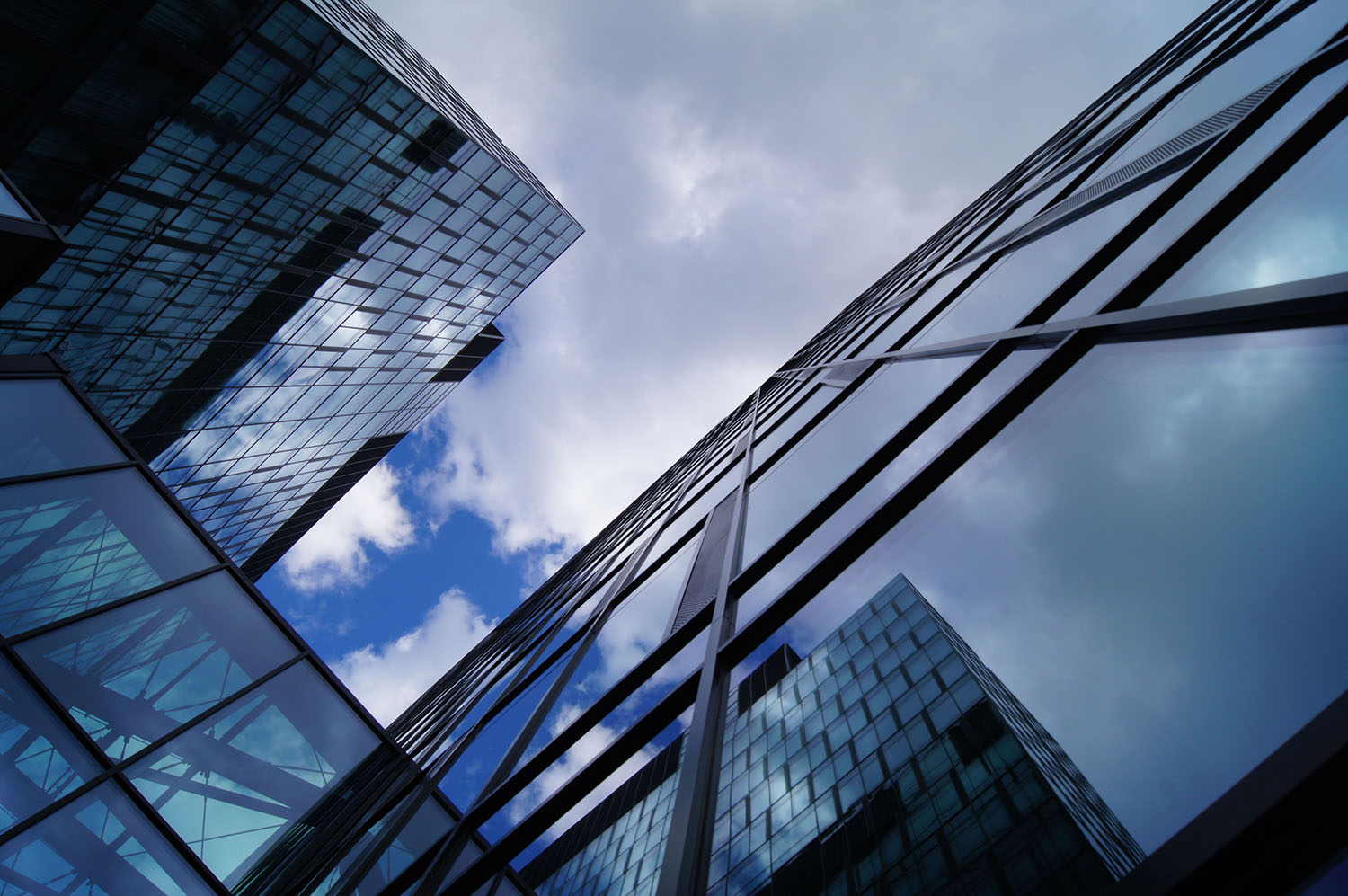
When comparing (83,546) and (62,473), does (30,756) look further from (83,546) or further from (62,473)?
(62,473)

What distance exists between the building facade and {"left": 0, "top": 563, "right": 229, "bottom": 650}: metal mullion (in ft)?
17.3

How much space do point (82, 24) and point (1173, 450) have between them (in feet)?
62.3

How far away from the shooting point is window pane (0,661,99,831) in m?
5.13

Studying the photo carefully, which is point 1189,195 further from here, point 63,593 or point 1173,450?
point 63,593

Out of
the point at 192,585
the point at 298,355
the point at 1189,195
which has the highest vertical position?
the point at 298,355

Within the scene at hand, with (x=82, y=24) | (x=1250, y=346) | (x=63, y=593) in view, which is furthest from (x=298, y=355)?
(x=1250, y=346)

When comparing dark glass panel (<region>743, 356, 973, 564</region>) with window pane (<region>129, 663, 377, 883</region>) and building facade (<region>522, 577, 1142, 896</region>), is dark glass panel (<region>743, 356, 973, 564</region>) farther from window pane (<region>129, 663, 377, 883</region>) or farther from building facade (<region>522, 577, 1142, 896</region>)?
window pane (<region>129, 663, 377, 883</region>)

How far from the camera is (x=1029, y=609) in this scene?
2.69 metres

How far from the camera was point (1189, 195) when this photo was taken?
4008 mm

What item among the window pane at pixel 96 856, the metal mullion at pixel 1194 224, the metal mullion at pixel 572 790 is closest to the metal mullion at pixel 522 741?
the metal mullion at pixel 572 790

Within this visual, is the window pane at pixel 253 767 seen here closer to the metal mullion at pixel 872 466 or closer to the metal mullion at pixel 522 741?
the metal mullion at pixel 522 741

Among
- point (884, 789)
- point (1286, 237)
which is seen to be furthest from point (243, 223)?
point (1286, 237)

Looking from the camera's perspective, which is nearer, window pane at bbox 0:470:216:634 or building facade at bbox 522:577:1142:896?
building facade at bbox 522:577:1142:896

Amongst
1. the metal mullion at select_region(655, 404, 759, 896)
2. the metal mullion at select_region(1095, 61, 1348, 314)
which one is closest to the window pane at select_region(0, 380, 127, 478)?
the metal mullion at select_region(655, 404, 759, 896)
